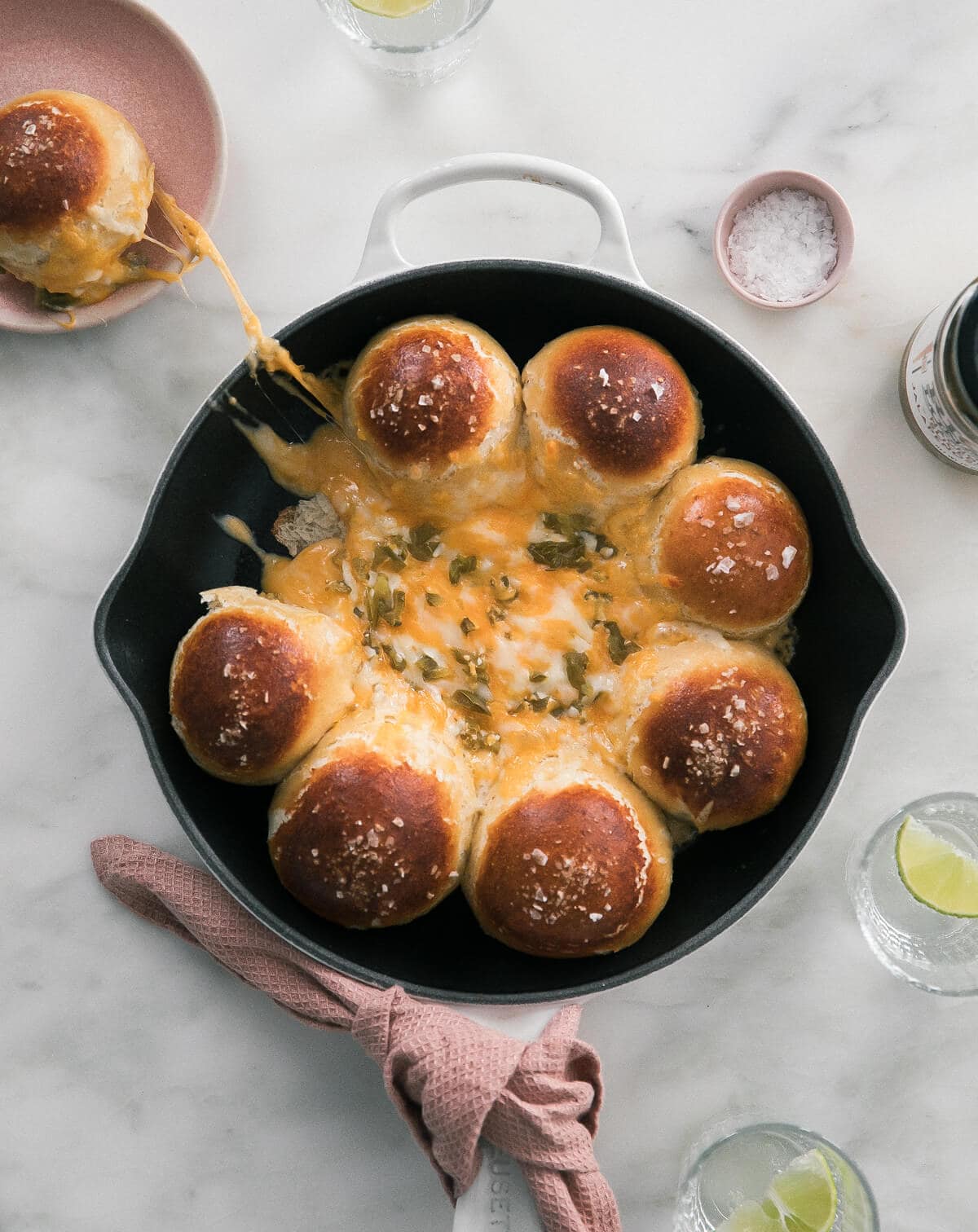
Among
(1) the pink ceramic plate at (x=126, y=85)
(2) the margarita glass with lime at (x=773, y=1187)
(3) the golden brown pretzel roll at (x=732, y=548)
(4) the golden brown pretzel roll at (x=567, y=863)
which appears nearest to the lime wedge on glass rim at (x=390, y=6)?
(1) the pink ceramic plate at (x=126, y=85)

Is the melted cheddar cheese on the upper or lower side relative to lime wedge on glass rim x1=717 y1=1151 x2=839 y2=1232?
upper

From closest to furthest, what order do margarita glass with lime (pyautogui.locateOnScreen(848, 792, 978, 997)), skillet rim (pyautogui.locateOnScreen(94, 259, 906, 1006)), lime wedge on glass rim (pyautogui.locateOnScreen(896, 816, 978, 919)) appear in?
skillet rim (pyautogui.locateOnScreen(94, 259, 906, 1006)) → lime wedge on glass rim (pyautogui.locateOnScreen(896, 816, 978, 919)) → margarita glass with lime (pyautogui.locateOnScreen(848, 792, 978, 997))

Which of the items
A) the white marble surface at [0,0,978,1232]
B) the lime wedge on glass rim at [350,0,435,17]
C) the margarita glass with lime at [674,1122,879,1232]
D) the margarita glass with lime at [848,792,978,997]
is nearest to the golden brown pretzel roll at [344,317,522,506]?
the white marble surface at [0,0,978,1232]

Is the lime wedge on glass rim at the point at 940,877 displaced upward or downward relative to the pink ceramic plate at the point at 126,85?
downward

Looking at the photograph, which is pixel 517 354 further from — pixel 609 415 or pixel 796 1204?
pixel 796 1204

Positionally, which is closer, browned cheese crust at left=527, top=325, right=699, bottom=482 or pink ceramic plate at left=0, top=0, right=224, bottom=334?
browned cheese crust at left=527, top=325, right=699, bottom=482

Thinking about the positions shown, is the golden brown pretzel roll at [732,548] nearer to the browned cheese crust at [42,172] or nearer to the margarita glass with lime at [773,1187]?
the margarita glass with lime at [773,1187]

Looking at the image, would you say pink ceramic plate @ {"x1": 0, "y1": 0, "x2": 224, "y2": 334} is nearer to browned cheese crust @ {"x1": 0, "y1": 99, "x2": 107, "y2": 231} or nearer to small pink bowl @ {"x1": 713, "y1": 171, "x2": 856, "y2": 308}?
browned cheese crust @ {"x1": 0, "y1": 99, "x2": 107, "y2": 231}
